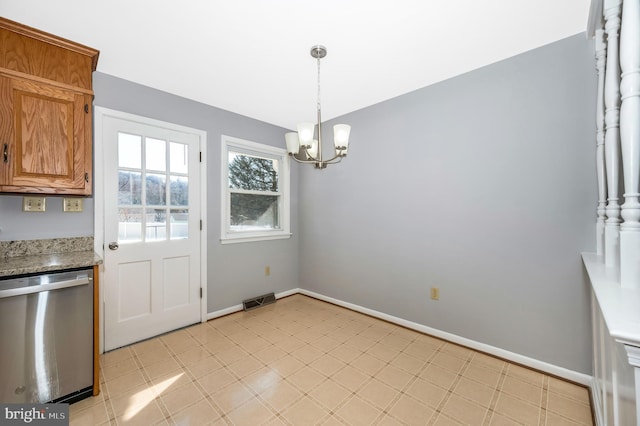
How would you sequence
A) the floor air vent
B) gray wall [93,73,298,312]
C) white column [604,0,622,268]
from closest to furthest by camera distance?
white column [604,0,622,268] → gray wall [93,73,298,312] → the floor air vent

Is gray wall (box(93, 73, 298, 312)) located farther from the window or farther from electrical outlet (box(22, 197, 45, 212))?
electrical outlet (box(22, 197, 45, 212))

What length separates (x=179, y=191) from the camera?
279 cm

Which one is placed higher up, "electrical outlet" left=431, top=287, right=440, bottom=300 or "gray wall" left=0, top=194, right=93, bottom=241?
"gray wall" left=0, top=194, right=93, bottom=241

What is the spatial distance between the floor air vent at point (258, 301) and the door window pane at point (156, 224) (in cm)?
128

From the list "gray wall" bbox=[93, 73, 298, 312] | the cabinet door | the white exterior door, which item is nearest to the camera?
the cabinet door

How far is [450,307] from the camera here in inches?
97.8

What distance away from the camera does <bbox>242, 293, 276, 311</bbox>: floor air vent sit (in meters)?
3.29

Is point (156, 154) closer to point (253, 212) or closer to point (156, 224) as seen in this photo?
point (156, 224)

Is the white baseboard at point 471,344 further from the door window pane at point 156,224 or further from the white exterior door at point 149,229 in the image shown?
the door window pane at point 156,224

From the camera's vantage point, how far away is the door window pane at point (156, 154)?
2578 mm

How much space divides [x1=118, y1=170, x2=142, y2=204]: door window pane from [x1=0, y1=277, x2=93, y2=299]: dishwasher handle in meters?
0.95

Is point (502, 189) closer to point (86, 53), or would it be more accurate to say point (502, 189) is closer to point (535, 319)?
point (535, 319)

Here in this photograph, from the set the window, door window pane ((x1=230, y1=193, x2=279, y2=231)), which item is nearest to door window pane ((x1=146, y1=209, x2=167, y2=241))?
the window

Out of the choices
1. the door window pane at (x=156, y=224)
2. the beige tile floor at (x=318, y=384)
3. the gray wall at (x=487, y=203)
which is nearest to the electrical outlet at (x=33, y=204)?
the door window pane at (x=156, y=224)
